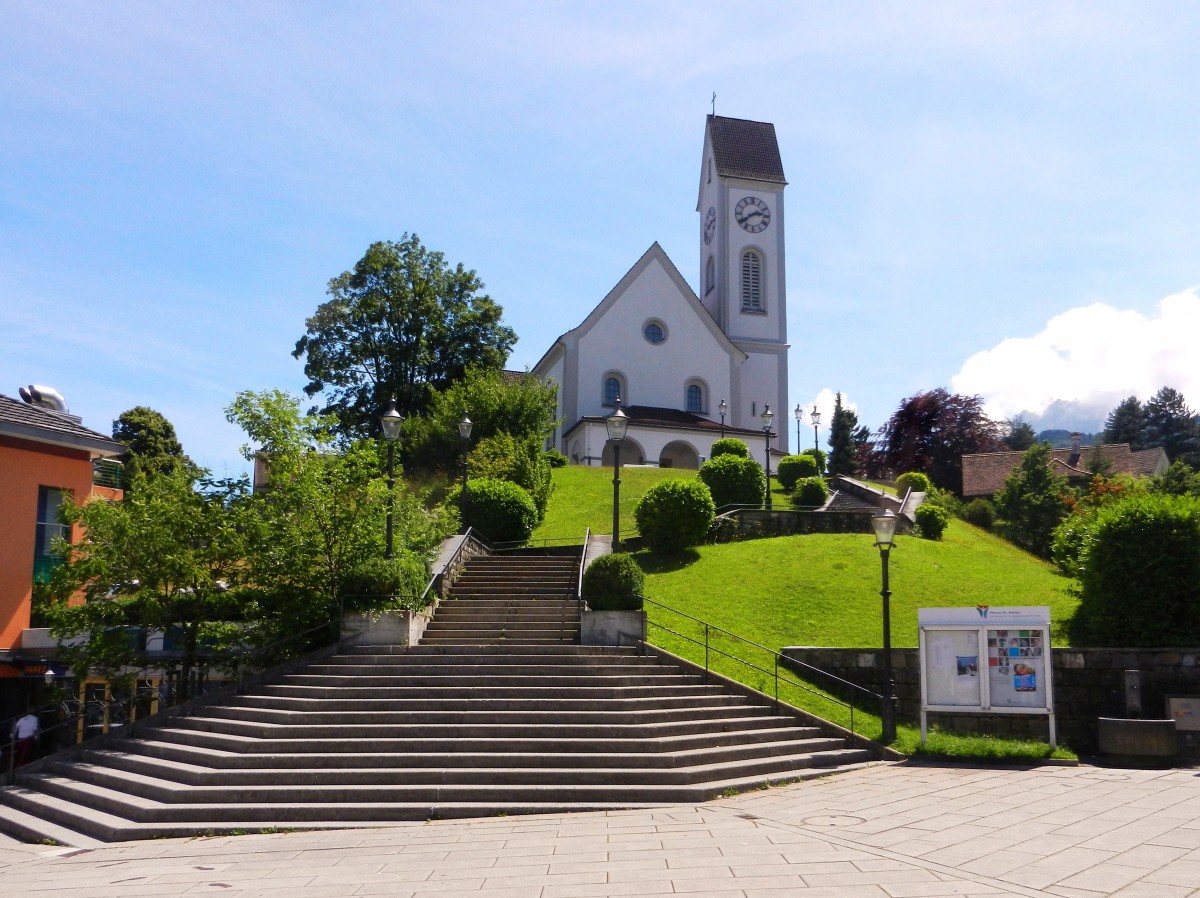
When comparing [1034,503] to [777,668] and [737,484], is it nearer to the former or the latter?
[737,484]

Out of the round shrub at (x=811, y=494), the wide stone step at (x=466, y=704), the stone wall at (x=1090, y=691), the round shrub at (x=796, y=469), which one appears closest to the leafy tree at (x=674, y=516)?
the stone wall at (x=1090, y=691)

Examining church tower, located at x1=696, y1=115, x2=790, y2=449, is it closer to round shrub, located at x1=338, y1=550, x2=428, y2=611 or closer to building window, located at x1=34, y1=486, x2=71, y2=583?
round shrub, located at x1=338, y1=550, x2=428, y2=611

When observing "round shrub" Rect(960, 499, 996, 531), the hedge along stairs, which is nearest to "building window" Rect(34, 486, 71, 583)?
the hedge along stairs

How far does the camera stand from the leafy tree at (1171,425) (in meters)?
75.4

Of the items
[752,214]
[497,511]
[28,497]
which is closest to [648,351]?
[752,214]

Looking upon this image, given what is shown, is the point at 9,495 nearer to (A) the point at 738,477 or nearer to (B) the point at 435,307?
(A) the point at 738,477

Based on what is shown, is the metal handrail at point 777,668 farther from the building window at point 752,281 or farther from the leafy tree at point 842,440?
the leafy tree at point 842,440

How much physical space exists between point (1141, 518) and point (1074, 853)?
11.6 metres

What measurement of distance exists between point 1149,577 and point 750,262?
40.4m

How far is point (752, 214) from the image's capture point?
56.5m

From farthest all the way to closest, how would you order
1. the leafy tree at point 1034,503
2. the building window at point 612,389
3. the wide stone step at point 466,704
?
the building window at point 612,389, the leafy tree at point 1034,503, the wide stone step at point 466,704

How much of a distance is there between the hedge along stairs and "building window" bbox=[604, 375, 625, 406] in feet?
106

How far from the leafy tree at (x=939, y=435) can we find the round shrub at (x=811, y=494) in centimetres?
2448

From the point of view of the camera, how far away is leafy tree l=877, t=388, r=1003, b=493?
56.2 meters
